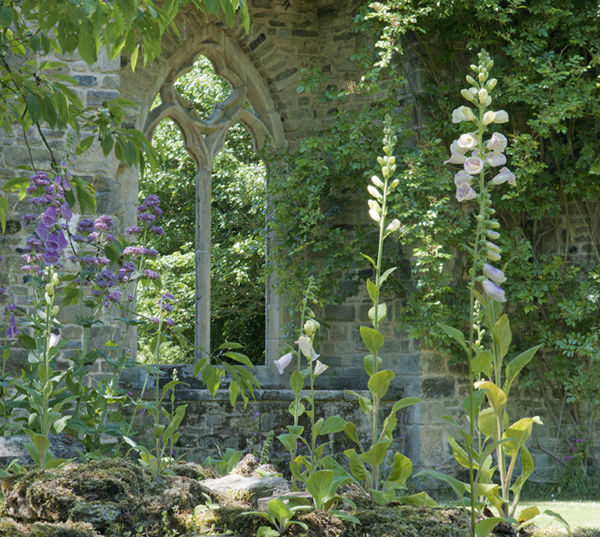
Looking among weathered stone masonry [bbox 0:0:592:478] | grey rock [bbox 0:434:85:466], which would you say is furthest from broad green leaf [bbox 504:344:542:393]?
weathered stone masonry [bbox 0:0:592:478]

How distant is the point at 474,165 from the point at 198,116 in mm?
5937

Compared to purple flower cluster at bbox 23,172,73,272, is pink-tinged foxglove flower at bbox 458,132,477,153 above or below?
below

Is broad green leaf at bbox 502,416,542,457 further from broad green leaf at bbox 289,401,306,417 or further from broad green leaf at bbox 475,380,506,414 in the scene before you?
broad green leaf at bbox 289,401,306,417

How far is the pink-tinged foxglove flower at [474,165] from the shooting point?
6.86ft

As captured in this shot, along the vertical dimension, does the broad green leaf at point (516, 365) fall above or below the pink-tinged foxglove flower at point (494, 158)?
below

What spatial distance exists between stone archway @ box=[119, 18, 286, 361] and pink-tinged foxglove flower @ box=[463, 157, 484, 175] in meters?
5.23

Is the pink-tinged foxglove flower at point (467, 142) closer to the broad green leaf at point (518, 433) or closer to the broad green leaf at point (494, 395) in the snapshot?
the broad green leaf at point (494, 395)

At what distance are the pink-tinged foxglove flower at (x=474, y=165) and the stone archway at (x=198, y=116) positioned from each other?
5234mm

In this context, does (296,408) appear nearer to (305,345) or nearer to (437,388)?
(305,345)

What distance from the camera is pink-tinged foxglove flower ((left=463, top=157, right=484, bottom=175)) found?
2.09 m

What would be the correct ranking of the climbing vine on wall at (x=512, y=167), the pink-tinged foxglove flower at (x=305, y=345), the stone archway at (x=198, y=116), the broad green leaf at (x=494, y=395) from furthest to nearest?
the stone archway at (x=198, y=116), the climbing vine on wall at (x=512, y=167), the pink-tinged foxglove flower at (x=305, y=345), the broad green leaf at (x=494, y=395)

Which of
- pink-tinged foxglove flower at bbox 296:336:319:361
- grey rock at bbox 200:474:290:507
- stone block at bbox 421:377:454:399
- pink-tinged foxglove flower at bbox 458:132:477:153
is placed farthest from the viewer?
stone block at bbox 421:377:454:399

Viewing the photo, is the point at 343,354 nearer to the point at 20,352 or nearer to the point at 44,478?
the point at 20,352

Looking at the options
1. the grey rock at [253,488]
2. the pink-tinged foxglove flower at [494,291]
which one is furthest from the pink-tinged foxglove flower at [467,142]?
the grey rock at [253,488]
